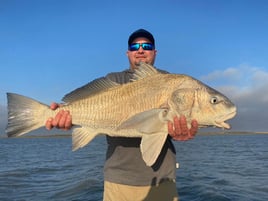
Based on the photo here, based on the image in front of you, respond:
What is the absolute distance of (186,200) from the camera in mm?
13766

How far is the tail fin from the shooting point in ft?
16.9

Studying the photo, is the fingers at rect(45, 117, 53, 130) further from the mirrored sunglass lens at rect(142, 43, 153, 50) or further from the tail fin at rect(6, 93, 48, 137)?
the mirrored sunglass lens at rect(142, 43, 153, 50)

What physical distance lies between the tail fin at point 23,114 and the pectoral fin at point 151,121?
137 cm

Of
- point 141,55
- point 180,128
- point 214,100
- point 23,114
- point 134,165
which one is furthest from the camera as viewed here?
point 141,55

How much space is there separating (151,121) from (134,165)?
1.00 metres

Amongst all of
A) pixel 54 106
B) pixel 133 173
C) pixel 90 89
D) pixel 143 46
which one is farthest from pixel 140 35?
pixel 133 173

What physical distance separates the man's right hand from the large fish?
63 mm

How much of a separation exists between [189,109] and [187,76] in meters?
0.47

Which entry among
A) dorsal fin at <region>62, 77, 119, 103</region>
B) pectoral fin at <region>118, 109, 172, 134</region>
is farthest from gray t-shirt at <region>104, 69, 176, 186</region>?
pectoral fin at <region>118, 109, 172, 134</region>

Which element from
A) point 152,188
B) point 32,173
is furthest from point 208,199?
point 32,173

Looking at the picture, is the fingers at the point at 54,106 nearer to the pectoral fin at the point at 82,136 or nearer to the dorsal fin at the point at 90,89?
the dorsal fin at the point at 90,89

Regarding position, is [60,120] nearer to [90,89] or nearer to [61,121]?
[61,121]

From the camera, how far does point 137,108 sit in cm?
498

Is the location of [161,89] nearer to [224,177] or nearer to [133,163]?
[133,163]
